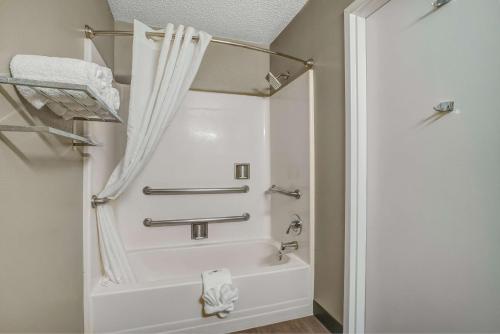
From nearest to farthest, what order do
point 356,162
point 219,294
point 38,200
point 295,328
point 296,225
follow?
point 38,200 → point 356,162 → point 219,294 → point 295,328 → point 296,225

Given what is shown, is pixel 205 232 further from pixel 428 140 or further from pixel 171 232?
pixel 428 140

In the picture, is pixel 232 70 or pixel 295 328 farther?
pixel 232 70

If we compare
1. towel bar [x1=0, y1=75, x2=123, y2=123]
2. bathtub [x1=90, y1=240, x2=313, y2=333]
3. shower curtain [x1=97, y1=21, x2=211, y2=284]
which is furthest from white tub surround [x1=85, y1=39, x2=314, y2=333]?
towel bar [x1=0, y1=75, x2=123, y2=123]

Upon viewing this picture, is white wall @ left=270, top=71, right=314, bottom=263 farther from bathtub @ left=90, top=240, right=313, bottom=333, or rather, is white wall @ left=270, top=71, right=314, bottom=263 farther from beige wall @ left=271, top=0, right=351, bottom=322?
bathtub @ left=90, top=240, right=313, bottom=333

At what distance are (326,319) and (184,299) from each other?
83 centimetres

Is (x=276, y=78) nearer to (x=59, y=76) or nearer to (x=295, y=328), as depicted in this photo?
(x=59, y=76)

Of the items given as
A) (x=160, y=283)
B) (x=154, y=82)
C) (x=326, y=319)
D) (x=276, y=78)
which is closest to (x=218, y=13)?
(x=276, y=78)

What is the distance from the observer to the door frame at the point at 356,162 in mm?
1060

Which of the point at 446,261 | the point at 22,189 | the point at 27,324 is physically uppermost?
the point at 22,189

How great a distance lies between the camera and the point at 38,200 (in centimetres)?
72

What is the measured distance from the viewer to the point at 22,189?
2.13 ft

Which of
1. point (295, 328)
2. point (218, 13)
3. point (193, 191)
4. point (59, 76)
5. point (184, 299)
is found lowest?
point (295, 328)

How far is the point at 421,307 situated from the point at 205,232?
1.43 m

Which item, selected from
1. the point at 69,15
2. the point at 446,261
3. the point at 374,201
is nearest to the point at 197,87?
the point at 69,15
